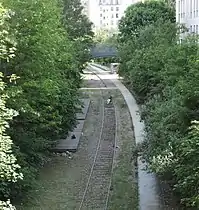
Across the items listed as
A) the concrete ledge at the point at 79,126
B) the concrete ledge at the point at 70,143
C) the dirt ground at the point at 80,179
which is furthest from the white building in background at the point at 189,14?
the dirt ground at the point at 80,179

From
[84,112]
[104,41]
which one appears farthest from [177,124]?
[104,41]

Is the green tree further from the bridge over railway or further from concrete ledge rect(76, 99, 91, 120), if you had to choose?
the bridge over railway

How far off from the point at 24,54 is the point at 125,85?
132ft

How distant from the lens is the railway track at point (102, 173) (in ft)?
61.2

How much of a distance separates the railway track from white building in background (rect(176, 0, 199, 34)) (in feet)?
83.2

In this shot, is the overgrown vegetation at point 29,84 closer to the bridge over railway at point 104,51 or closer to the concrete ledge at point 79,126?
the concrete ledge at point 79,126

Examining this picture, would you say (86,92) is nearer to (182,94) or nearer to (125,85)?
(125,85)

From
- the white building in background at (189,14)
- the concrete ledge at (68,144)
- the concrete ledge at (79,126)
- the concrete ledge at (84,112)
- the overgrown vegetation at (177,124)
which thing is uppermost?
the white building in background at (189,14)

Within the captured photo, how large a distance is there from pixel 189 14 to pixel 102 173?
4159 centimetres

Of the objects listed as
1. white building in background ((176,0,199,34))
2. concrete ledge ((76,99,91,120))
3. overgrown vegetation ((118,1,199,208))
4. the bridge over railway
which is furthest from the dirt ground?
the bridge over railway

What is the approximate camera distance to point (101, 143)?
29219 mm

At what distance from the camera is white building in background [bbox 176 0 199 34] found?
5706 cm

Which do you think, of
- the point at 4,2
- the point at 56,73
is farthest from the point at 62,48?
the point at 4,2

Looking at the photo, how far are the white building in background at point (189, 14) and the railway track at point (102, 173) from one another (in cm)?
2537
